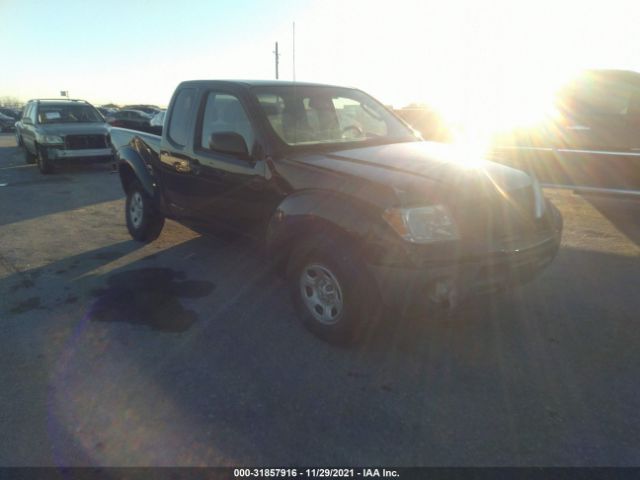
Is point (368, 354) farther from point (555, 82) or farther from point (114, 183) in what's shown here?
point (114, 183)

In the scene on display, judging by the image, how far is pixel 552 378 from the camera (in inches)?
113

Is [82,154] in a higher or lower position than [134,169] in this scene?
lower

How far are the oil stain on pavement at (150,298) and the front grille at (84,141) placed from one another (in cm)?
865

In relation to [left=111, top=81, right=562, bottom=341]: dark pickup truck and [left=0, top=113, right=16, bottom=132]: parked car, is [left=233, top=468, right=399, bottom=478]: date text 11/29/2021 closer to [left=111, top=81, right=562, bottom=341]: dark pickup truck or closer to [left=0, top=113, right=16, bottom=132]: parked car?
[left=111, top=81, right=562, bottom=341]: dark pickup truck

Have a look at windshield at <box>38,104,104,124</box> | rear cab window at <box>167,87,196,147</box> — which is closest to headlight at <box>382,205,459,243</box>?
rear cab window at <box>167,87,196,147</box>

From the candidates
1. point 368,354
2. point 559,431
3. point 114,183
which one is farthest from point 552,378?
point 114,183

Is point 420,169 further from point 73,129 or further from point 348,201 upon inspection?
point 73,129

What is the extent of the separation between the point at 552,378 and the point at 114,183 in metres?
10.1

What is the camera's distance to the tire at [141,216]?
17.8 ft

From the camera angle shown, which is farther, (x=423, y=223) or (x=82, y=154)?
(x=82, y=154)

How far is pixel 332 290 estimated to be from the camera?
3.18 metres

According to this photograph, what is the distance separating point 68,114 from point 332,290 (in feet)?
39.9

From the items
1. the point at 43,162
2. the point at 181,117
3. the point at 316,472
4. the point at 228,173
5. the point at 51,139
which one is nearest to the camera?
the point at 316,472

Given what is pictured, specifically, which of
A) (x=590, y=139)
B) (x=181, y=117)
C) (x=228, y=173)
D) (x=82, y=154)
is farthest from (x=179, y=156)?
(x=82, y=154)
